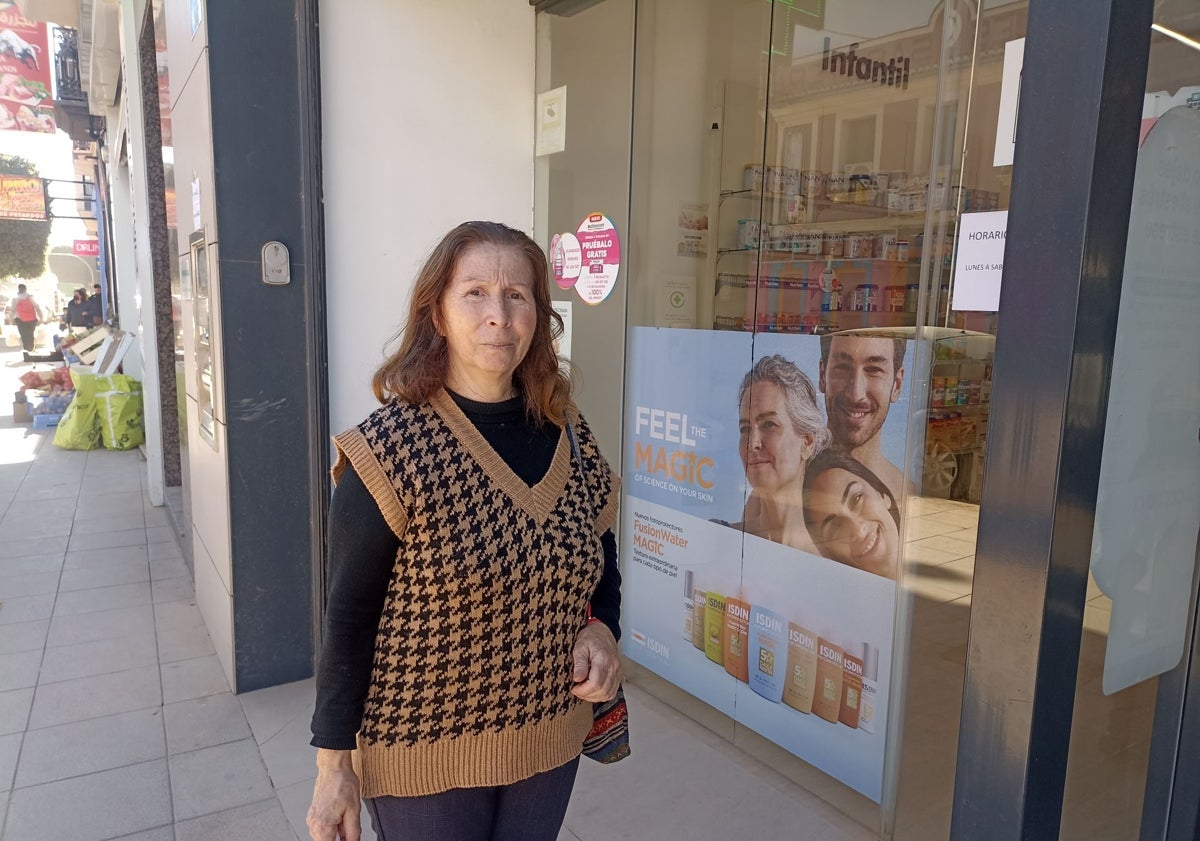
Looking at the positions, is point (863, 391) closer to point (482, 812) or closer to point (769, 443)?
point (769, 443)

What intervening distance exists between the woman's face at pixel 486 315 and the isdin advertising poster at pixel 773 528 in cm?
148

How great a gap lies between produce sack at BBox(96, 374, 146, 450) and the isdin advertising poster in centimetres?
835

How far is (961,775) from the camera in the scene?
1344 mm

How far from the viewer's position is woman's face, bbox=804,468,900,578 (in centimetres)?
265

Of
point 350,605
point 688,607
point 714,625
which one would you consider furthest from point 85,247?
point 350,605

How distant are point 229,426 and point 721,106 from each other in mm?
2505

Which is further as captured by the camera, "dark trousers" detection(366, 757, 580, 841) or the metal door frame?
"dark trousers" detection(366, 757, 580, 841)

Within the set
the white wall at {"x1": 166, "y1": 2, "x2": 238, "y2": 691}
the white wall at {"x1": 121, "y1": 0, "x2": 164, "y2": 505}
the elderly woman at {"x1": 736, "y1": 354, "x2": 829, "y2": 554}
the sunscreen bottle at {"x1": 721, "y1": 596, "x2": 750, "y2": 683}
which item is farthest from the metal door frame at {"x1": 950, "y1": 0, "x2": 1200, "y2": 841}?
the white wall at {"x1": 121, "y1": 0, "x2": 164, "y2": 505}

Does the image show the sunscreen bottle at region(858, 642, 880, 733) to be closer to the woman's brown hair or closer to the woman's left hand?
the woman's left hand

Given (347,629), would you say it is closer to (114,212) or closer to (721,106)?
(721,106)

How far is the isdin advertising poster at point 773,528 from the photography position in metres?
2.70

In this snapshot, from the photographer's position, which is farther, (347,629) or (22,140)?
(22,140)

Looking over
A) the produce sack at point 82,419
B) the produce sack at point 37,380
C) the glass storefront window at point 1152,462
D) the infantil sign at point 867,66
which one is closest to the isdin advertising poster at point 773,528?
the glass storefront window at point 1152,462

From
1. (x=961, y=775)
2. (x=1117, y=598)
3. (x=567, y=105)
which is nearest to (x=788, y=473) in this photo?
(x=1117, y=598)
